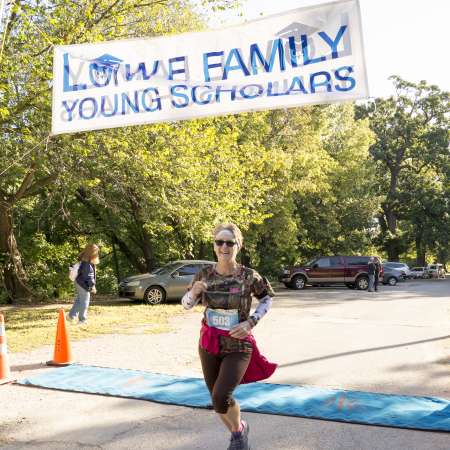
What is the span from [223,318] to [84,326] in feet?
27.4

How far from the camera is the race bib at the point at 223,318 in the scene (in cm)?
429

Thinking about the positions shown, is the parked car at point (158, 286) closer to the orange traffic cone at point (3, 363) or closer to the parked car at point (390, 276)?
the orange traffic cone at point (3, 363)

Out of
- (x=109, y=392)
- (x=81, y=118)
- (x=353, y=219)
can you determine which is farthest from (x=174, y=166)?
Answer: (x=353, y=219)

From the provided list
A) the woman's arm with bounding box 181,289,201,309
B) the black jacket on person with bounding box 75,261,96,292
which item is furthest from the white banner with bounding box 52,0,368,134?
the black jacket on person with bounding box 75,261,96,292

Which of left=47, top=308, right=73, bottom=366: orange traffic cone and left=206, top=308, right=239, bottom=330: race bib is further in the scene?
left=47, top=308, right=73, bottom=366: orange traffic cone

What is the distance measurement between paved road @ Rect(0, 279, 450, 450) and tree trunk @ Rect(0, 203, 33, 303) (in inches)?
295

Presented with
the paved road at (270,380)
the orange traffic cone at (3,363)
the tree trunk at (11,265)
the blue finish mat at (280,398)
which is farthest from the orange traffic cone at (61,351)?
the tree trunk at (11,265)

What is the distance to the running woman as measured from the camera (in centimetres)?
418

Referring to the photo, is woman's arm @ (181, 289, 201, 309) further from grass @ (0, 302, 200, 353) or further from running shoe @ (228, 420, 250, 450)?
grass @ (0, 302, 200, 353)

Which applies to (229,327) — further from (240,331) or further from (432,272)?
(432,272)

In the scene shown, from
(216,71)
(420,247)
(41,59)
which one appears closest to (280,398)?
(216,71)

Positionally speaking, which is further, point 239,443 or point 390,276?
point 390,276

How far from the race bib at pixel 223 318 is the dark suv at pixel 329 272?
25.2 m

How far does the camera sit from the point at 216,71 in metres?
6.45
